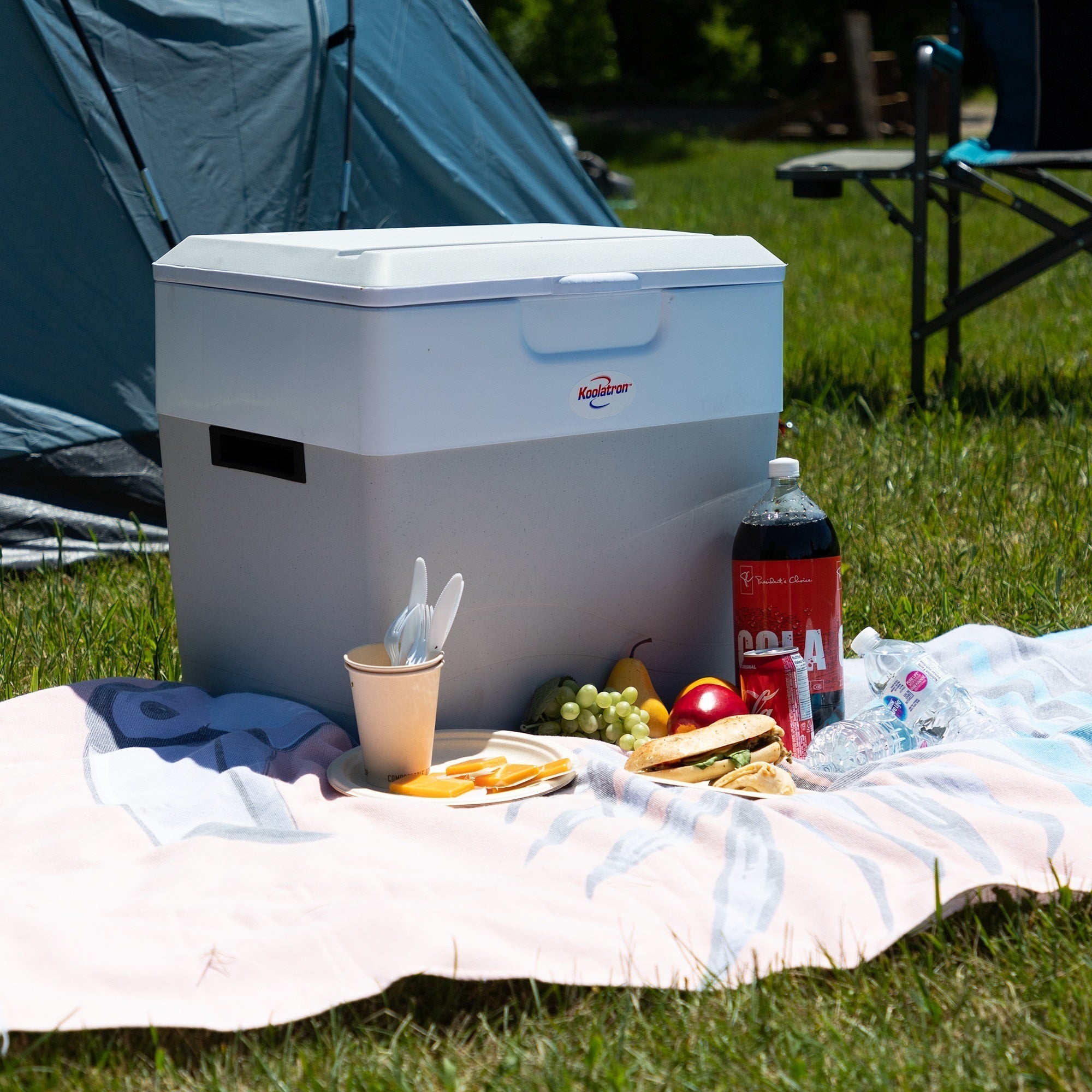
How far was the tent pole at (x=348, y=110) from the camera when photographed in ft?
10.0

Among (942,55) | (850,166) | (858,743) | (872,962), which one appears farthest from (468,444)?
(942,55)

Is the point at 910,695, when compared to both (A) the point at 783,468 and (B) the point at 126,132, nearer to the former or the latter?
(A) the point at 783,468

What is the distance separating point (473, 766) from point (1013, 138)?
279cm

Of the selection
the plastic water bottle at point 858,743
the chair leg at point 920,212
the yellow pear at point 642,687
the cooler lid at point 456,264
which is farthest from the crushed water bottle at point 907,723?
the chair leg at point 920,212

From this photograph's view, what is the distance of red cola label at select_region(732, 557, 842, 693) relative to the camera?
1.89 m

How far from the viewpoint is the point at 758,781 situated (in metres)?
1.71

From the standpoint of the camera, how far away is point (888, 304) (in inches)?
220

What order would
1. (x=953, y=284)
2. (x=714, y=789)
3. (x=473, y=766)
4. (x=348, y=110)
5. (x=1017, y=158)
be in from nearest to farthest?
(x=714, y=789) → (x=473, y=766) → (x=348, y=110) → (x=1017, y=158) → (x=953, y=284)

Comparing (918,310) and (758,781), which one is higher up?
(918,310)

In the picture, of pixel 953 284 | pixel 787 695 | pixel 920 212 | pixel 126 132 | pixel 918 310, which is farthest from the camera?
pixel 953 284

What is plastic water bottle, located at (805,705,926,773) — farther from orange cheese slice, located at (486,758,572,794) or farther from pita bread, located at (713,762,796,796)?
orange cheese slice, located at (486,758,572,794)

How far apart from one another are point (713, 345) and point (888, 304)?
12.7ft

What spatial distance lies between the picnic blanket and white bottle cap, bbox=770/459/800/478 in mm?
425

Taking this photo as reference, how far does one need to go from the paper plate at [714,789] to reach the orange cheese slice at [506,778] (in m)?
0.14
